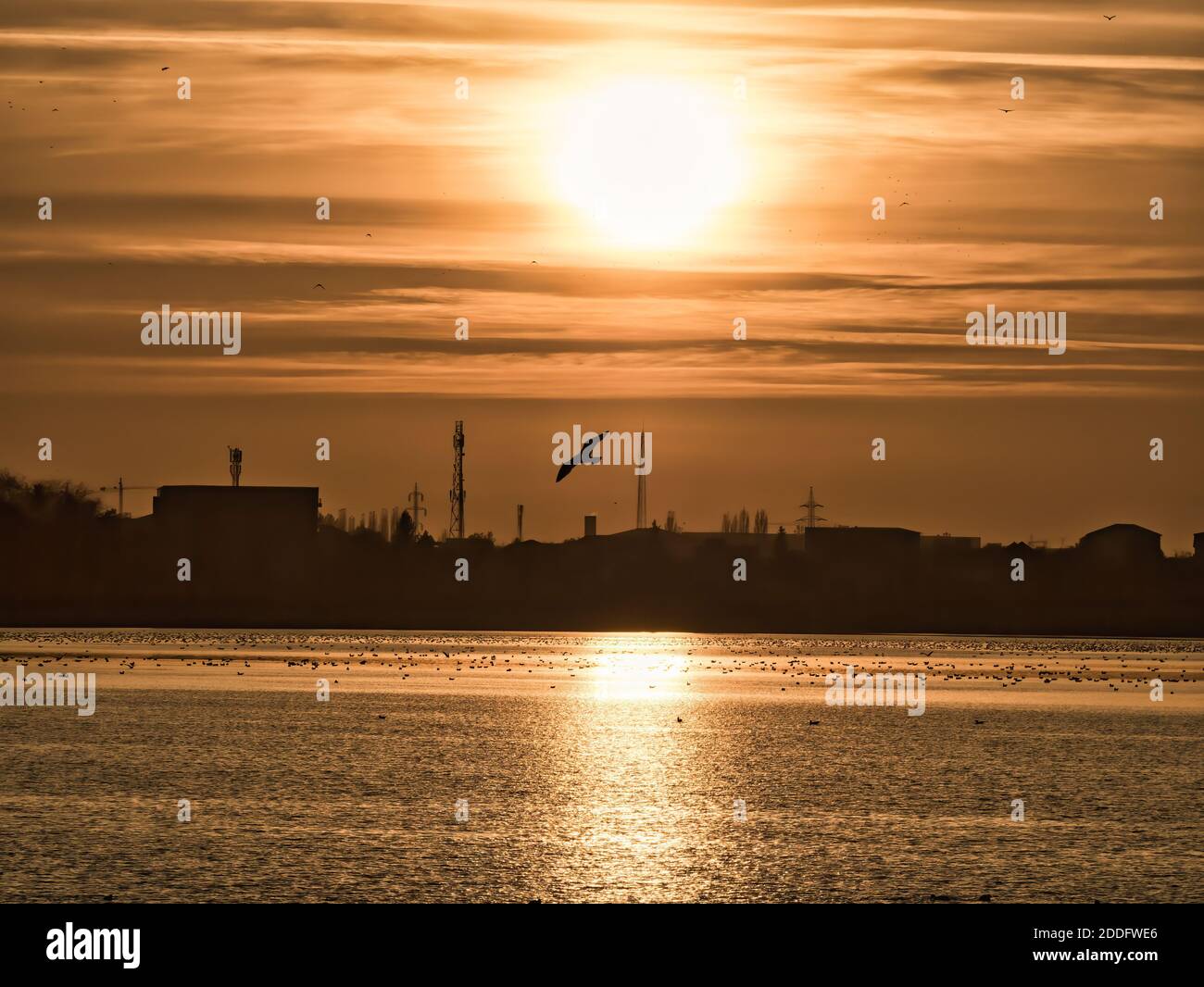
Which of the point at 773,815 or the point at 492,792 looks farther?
the point at 492,792

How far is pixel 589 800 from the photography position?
56750 mm

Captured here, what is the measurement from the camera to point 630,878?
40750 mm

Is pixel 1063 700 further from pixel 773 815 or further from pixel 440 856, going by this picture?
pixel 440 856

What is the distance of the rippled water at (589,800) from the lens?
40438 millimetres

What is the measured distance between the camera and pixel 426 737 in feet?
265

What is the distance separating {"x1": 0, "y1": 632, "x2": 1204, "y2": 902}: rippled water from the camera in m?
40.4
